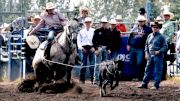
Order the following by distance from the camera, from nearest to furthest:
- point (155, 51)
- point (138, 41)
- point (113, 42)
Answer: point (155, 51), point (113, 42), point (138, 41)

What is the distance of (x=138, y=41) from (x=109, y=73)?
167 inches

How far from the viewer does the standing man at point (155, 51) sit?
1631 centimetres

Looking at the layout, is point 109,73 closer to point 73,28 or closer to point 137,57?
point 73,28

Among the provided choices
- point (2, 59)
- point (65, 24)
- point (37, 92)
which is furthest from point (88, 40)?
point (2, 59)

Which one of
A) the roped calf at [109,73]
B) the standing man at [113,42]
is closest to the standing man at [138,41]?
the standing man at [113,42]

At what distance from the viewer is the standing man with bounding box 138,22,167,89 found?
53.5ft

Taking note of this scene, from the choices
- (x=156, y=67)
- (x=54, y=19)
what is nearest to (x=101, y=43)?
(x=54, y=19)

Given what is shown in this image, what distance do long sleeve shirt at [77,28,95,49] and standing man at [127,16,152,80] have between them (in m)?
1.22

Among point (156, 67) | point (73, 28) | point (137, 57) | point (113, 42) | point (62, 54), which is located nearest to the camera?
point (73, 28)

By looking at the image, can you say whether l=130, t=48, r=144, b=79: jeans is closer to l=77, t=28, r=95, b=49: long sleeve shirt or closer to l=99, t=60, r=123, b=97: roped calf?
l=77, t=28, r=95, b=49: long sleeve shirt

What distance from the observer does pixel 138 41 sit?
17.9m

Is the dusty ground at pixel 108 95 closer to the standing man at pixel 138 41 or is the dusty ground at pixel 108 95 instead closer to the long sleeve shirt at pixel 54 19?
the standing man at pixel 138 41

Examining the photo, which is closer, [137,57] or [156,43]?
[156,43]

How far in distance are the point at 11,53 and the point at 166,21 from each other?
5.81m
